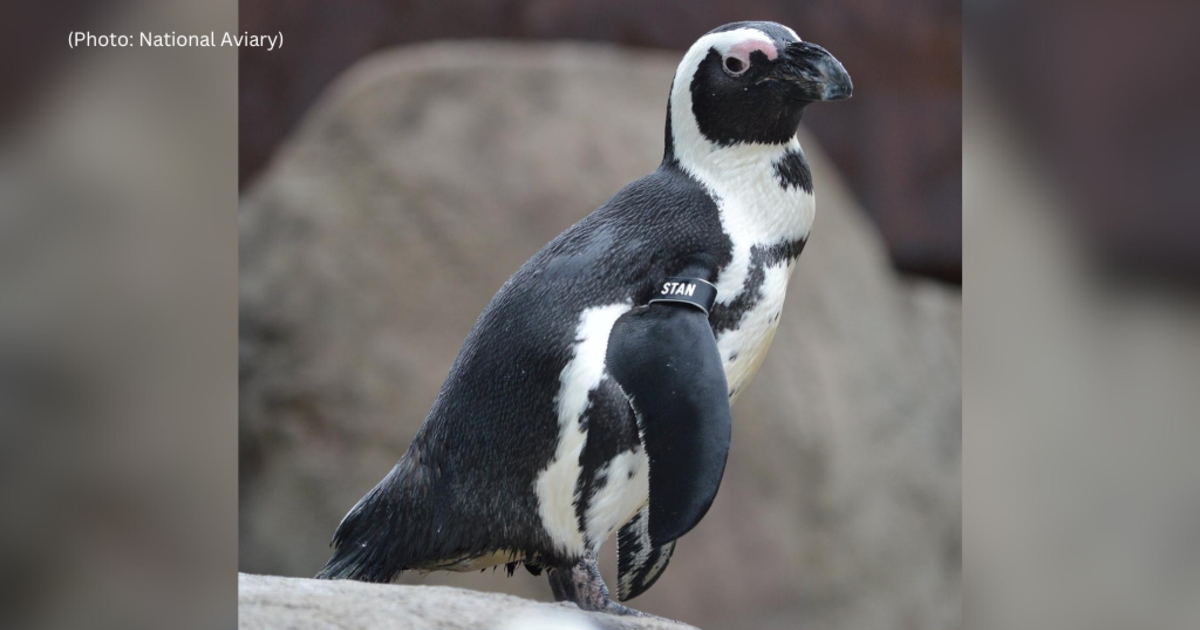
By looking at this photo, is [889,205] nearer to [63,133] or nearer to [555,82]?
[555,82]

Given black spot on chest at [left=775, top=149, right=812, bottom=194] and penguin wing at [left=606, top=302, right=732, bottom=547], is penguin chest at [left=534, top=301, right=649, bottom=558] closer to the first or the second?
penguin wing at [left=606, top=302, right=732, bottom=547]

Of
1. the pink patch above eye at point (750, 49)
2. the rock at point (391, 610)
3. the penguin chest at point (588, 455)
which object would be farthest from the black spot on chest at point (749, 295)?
the rock at point (391, 610)

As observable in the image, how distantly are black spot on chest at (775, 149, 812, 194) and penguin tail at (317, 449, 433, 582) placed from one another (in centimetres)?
60

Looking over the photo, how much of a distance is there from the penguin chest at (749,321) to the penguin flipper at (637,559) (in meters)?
0.22

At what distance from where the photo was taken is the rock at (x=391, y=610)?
3.87 feet

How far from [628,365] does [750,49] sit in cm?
44

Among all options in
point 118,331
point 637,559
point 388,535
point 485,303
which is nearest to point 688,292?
point 637,559

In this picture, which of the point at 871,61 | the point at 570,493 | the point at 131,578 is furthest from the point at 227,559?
the point at 871,61

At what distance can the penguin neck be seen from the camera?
1.51 metres

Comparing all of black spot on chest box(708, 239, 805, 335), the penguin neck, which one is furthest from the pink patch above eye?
black spot on chest box(708, 239, 805, 335)

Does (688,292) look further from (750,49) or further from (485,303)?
(485,303)

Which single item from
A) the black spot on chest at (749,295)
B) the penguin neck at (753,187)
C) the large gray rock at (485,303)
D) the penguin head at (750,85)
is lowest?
the large gray rock at (485,303)

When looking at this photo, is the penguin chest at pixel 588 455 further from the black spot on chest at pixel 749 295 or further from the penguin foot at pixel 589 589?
the black spot on chest at pixel 749 295

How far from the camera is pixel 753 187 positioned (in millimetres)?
1519
